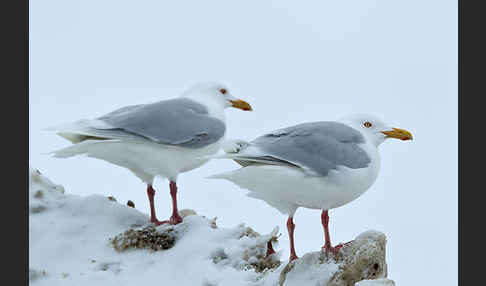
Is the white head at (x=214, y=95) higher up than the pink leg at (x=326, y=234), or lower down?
higher up

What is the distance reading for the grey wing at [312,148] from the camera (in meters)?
8.24

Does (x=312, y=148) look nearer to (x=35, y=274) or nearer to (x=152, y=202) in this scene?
(x=152, y=202)

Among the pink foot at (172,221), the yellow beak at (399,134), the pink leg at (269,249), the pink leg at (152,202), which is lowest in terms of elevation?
the pink leg at (269,249)

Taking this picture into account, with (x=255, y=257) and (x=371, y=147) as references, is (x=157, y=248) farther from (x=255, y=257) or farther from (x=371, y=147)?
(x=371, y=147)

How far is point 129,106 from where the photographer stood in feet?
33.4

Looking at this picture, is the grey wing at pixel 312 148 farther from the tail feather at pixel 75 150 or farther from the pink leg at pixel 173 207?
the tail feather at pixel 75 150

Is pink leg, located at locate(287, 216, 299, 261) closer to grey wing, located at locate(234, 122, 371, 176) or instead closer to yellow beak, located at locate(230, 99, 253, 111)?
grey wing, located at locate(234, 122, 371, 176)

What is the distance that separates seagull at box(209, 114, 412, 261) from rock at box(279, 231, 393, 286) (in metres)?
0.16

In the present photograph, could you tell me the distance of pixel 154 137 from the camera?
9555 millimetres

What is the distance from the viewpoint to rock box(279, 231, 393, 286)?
26.8ft

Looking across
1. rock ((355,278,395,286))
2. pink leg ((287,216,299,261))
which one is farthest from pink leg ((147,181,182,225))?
rock ((355,278,395,286))

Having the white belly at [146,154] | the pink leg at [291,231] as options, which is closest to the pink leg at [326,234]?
the pink leg at [291,231]

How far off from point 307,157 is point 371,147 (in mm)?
937

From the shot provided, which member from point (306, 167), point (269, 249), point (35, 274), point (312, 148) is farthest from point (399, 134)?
point (35, 274)
